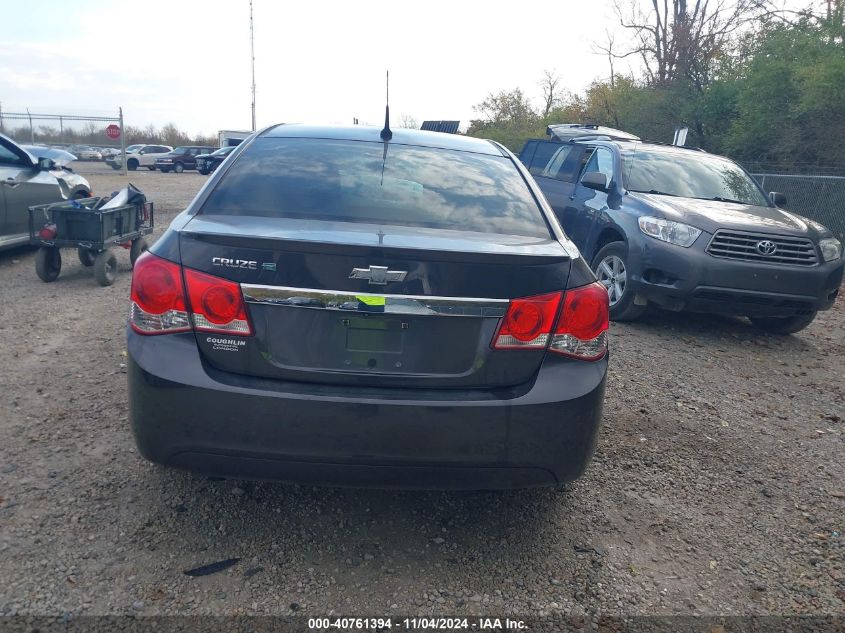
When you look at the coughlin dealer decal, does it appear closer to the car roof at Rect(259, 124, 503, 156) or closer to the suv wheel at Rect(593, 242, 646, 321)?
the car roof at Rect(259, 124, 503, 156)

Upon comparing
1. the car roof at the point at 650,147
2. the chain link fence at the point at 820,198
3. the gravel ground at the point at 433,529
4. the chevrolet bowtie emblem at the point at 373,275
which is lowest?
the gravel ground at the point at 433,529

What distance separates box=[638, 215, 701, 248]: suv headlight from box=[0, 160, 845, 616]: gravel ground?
2121mm

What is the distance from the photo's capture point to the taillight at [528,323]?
2.59 m

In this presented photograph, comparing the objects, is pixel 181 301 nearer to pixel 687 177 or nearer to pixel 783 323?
pixel 783 323

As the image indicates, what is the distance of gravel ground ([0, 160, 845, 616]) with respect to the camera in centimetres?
260

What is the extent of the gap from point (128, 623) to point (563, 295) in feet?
6.35

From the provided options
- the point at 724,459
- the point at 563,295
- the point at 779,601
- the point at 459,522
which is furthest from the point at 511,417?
the point at 724,459

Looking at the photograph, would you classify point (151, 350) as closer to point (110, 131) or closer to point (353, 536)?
point (353, 536)

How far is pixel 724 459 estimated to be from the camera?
13.0 feet

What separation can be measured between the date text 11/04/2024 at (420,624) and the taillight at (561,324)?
994 mm

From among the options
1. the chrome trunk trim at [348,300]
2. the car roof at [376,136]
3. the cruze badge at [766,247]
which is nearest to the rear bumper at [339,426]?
the chrome trunk trim at [348,300]

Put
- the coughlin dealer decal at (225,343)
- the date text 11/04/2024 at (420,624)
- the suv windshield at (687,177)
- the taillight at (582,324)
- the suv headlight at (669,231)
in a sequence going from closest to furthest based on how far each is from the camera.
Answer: the date text 11/04/2024 at (420,624), the coughlin dealer decal at (225,343), the taillight at (582,324), the suv headlight at (669,231), the suv windshield at (687,177)

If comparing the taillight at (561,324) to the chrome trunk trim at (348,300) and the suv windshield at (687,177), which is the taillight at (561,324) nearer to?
the chrome trunk trim at (348,300)

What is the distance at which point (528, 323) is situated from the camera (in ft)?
8.58
